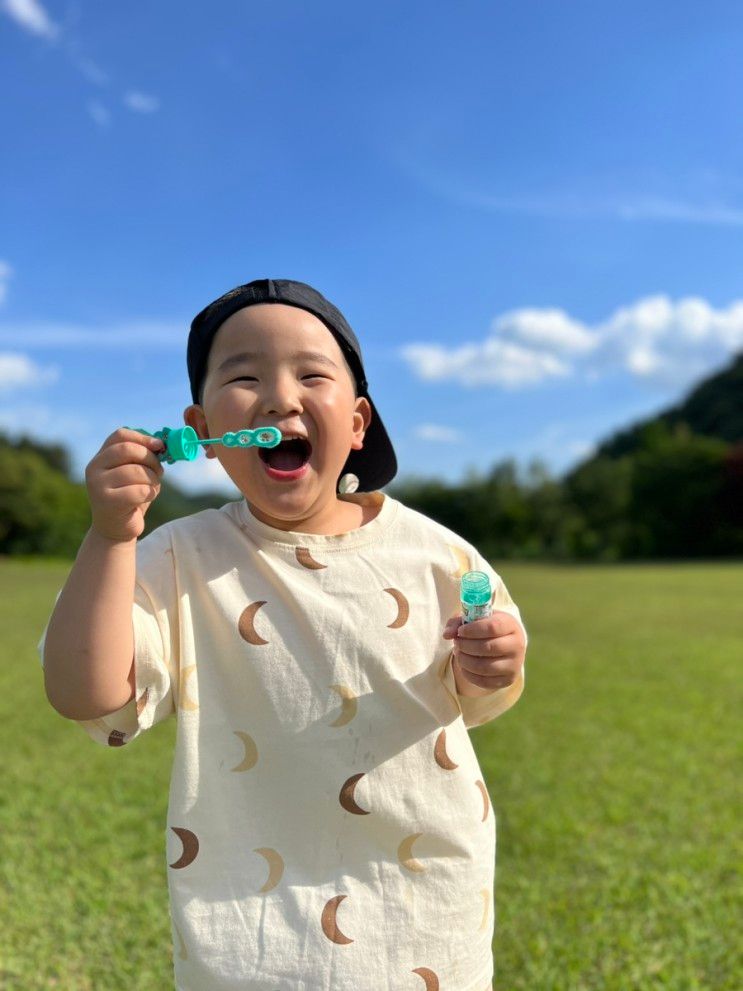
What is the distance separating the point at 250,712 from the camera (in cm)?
134

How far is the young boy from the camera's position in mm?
1250

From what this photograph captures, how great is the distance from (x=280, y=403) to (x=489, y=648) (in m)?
0.48

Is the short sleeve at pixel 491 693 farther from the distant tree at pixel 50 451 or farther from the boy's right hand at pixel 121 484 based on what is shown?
the distant tree at pixel 50 451

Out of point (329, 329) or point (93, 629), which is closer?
point (93, 629)

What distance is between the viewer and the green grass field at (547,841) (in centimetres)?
249

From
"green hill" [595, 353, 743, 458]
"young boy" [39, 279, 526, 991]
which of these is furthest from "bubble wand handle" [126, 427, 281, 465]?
"green hill" [595, 353, 743, 458]

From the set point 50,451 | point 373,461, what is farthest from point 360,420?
point 50,451

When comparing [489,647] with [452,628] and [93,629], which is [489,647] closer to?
[452,628]

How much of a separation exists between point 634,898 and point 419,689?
1992 millimetres

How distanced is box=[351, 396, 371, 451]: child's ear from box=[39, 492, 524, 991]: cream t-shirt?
21 cm

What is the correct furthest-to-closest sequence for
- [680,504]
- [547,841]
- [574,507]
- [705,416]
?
[705,416]
[574,507]
[680,504]
[547,841]

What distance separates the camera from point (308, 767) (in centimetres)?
132

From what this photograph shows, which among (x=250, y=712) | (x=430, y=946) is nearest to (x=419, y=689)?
(x=250, y=712)

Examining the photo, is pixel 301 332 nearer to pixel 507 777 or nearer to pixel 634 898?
pixel 634 898
